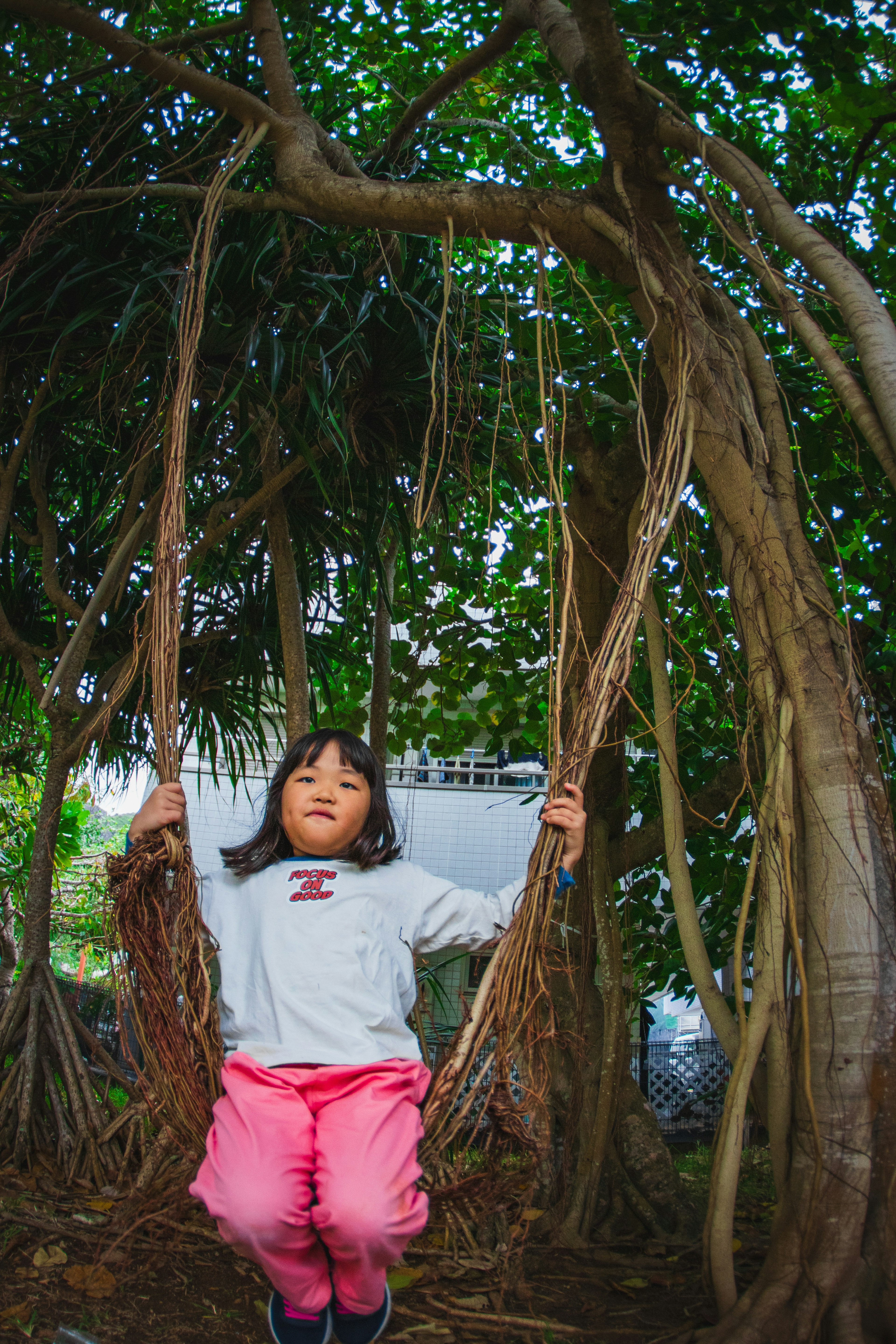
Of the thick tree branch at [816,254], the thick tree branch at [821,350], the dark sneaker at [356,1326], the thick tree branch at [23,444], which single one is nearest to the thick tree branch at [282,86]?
the thick tree branch at [816,254]

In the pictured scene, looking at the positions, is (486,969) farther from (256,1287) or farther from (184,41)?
(184,41)

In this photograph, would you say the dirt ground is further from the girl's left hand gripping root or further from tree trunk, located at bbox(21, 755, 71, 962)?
tree trunk, located at bbox(21, 755, 71, 962)

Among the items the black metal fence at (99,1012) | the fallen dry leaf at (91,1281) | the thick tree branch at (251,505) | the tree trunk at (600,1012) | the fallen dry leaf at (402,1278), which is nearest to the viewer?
the fallen dry leaf at (91,1281)

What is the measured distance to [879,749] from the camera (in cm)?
288

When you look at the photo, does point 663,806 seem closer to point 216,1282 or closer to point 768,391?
point 768,391

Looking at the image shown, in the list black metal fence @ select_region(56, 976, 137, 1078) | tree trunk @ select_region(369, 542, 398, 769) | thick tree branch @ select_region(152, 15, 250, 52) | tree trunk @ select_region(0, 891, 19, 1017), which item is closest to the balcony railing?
black metal fence @ select_region(56, 976, 137, 1078)

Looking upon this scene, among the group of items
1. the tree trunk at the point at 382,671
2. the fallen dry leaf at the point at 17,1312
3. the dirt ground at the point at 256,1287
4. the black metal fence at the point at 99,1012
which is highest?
the tree trunk at the point at 382,671

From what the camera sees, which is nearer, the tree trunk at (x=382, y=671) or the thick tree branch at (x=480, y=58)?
the thick tree branch at (x=480, y=58)

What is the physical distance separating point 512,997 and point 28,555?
→ 10.7 ft

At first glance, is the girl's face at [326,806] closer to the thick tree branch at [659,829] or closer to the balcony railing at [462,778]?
the thick tree branch at [659,829]

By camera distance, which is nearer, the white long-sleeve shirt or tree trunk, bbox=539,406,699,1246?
the white long-sleeve shirt

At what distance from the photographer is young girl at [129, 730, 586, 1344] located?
1.34 meters

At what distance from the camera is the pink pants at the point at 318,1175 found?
132cm

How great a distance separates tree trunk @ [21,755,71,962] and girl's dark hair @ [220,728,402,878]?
1493mm
